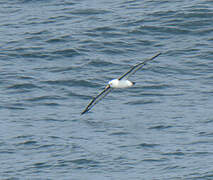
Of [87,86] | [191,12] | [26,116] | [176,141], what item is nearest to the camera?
[176,141]

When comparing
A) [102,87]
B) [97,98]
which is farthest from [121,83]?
[102,87]

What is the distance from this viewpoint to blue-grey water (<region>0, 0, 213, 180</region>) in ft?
71.1

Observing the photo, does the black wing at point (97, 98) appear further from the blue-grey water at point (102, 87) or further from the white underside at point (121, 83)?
the blue-grey water at point (102, 87)

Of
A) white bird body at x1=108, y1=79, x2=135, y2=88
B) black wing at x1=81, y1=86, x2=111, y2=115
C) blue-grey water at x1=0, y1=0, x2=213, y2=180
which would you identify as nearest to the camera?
black wing at x1=81, y1=86, x2=111, y2=115

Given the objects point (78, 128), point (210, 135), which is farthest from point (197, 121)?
point (78, 128)

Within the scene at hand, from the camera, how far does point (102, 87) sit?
27469 millimetres

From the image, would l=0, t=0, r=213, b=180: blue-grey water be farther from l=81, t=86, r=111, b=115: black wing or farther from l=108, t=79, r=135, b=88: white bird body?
l=108, t=79, r=135, b=88: white bird body

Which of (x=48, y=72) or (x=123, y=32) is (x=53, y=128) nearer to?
(x=48, y=72)

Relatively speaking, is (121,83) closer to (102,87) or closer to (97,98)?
(97,98)

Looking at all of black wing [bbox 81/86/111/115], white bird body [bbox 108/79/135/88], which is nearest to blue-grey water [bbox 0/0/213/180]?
black wing [bbox 81/86/111/115]

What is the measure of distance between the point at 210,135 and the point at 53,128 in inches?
231

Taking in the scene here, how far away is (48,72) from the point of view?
29.3 metres

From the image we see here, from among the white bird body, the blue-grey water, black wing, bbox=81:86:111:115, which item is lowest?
the blue-grey water

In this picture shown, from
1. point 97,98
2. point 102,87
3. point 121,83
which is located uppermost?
point 121,83
